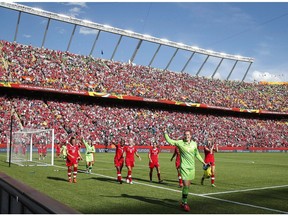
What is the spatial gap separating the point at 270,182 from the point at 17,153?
703 inches

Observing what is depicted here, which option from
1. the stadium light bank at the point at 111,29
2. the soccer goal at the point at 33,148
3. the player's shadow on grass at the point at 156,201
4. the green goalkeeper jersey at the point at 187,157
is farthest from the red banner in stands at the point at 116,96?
the green goalkeeper jersey at the point at 187,157

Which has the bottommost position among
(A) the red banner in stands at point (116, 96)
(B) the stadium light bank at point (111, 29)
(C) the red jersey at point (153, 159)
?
(C) the red jersey at point (153, 159)

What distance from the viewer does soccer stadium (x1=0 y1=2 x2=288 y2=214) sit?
12.5m

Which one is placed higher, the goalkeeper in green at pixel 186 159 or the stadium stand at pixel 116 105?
the stadium stand at pixel 116 105

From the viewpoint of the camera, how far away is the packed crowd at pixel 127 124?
138 feet

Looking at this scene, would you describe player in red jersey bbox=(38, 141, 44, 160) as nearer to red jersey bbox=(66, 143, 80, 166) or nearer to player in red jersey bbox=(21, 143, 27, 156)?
player in red jersey bbox=(21, 143, 27, 156)

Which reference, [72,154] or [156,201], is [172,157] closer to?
[156,201]

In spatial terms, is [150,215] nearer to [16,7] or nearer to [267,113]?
[16,7]

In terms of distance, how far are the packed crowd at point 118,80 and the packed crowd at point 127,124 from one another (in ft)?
8.53

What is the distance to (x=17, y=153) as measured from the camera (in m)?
25.8

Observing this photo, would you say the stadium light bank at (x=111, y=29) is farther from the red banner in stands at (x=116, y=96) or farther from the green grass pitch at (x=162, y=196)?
the green grass pitch at (x=162, y=196)

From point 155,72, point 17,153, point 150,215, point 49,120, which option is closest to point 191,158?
point 150,215

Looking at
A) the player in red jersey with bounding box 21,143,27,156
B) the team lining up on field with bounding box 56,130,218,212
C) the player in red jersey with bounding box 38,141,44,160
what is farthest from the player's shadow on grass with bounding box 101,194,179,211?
the player in red jersey with bounding box 38,141,44,160

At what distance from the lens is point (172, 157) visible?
50.2 feet
